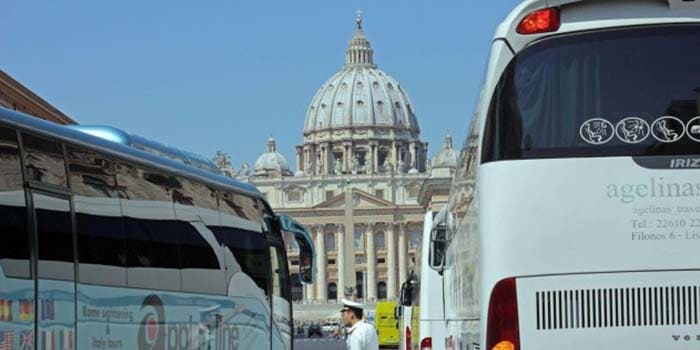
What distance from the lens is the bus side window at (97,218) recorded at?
870cm

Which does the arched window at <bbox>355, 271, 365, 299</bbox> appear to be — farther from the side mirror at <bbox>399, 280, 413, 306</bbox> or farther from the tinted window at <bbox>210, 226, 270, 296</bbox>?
the tinted window at <bbox>210, 226, 270, 296</bbox>

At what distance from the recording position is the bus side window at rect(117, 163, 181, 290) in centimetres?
951

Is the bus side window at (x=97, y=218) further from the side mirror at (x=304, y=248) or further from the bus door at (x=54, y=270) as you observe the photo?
the side mirror at (x=304, y=248)

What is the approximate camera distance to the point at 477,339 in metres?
7.86

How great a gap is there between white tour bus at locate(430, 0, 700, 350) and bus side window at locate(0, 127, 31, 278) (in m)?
2.18

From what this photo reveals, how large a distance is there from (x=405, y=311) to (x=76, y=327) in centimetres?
1407

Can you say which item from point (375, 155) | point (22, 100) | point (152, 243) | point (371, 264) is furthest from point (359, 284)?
point (152, 243)

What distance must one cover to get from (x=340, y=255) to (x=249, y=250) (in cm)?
13801

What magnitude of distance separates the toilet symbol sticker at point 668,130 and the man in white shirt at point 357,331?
527cm

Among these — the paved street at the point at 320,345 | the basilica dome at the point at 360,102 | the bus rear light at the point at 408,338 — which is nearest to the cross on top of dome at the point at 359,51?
the basilica dome at the point at 360,102

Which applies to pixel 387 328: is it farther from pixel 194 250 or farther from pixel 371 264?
pixel 371 264

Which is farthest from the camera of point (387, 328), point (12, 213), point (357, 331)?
point (387, 328)

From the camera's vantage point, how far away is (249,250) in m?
12.9

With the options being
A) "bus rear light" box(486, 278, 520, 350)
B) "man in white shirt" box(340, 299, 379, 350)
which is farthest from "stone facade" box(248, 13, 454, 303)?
"bus rear light" box(486, 278, 520, 350)
